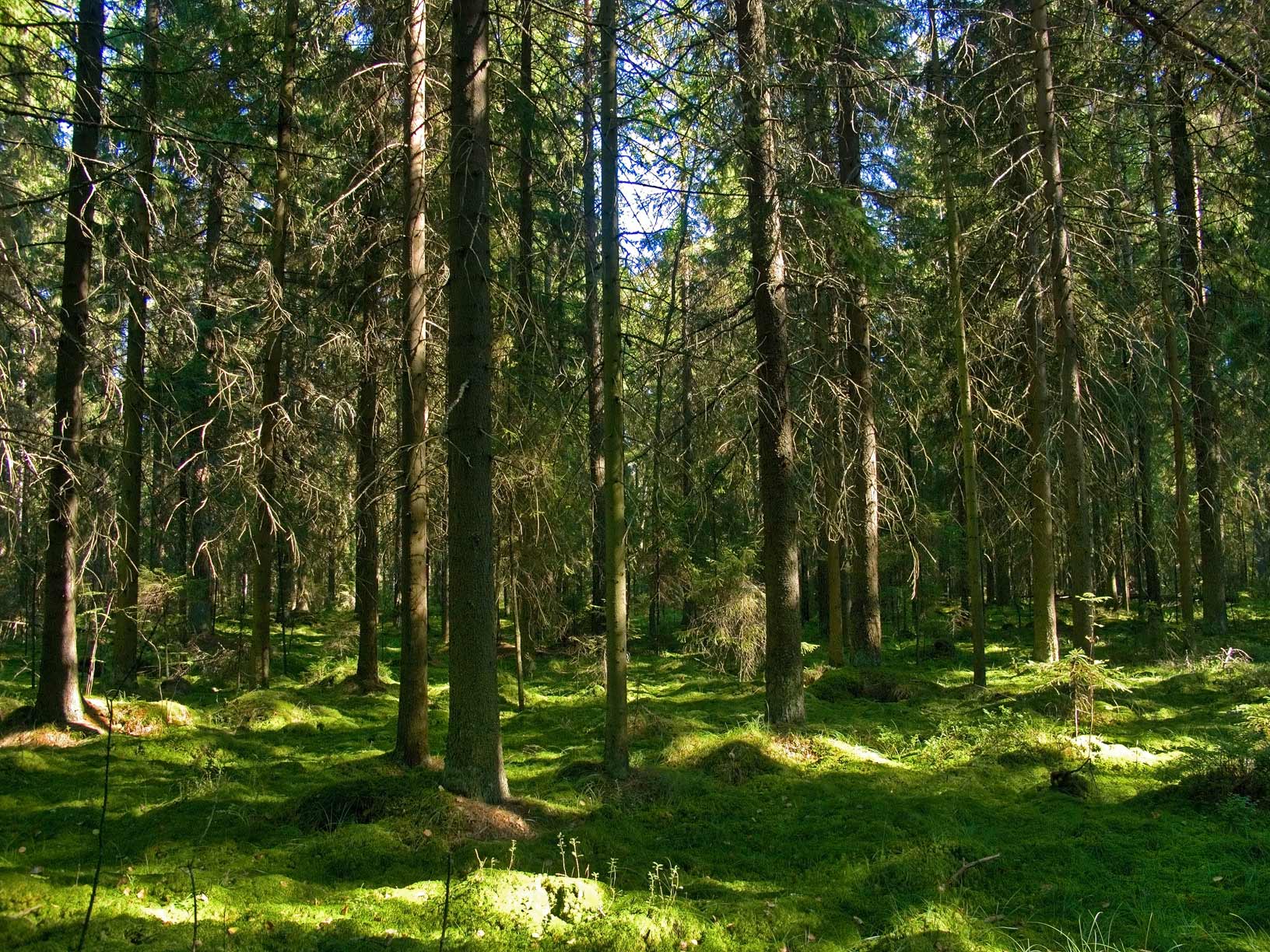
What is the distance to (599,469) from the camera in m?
14.6

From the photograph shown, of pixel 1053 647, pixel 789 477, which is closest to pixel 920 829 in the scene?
pixel 789 477

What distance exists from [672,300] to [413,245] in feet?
9.18

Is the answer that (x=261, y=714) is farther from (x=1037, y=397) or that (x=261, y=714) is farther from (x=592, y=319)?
(x=1037, y=397)

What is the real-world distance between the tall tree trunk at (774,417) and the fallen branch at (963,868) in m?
3.29

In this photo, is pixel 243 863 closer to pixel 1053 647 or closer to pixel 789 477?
pixel 789 477

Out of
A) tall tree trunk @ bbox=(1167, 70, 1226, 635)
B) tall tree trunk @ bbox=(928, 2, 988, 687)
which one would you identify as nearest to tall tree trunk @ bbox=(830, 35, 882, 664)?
tall tree trunk @ bbox=(928, 2, 988, 687)

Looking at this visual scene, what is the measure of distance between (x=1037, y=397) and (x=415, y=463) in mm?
9021

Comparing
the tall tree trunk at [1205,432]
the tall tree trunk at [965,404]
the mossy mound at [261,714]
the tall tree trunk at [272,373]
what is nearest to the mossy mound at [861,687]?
the tall tree trunk at [965,404]

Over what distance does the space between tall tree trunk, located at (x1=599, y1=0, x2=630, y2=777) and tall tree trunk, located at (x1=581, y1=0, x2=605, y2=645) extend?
16 cm

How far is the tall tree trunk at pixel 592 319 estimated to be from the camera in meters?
7.28

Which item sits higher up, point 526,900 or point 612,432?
point 612,432

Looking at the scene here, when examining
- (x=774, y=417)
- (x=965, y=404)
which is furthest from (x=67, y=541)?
(x=965, y=404)

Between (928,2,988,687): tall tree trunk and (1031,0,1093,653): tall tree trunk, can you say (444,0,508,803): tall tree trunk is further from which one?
(1031,0,1093,653): tall tree trunk

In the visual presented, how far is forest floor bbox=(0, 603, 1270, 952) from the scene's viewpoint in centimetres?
432
